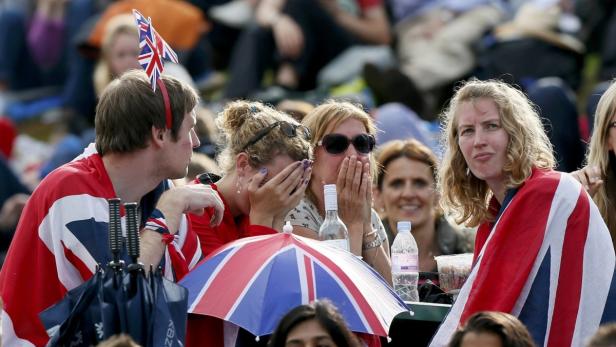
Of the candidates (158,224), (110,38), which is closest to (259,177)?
(158,224)

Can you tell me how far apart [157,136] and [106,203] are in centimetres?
32

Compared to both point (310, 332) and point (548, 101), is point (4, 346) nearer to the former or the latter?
point (310, 332)

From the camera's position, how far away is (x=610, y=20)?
34.9 feet

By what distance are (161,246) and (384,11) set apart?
22.2 feet

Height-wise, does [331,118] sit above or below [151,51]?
below

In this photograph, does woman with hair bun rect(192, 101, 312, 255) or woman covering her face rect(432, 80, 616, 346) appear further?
woman with hair bun rect(192, 101, 312, 255)

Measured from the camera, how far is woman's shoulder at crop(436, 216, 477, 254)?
24.2ft

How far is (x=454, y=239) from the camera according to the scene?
7.43 m

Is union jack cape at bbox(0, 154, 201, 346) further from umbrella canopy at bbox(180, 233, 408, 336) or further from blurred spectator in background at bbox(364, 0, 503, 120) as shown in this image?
blurred spectator in background at bbox(364, 0, 503, 120)

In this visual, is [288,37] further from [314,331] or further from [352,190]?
[314,331]

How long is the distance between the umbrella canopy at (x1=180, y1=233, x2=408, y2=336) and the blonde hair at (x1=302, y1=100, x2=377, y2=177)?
1.03 m

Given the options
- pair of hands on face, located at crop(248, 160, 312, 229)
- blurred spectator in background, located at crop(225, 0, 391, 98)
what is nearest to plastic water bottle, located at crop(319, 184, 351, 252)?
pair of hands on face, located at crop(248, 160, 312, 229)

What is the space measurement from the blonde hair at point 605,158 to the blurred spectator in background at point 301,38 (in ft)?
17.5

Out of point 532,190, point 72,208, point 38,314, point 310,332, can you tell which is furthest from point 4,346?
point 532,190
